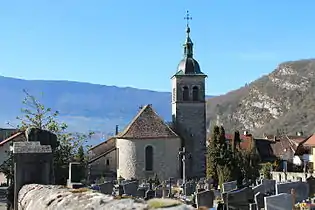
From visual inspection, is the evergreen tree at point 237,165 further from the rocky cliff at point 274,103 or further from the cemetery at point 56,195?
the rocky cliff at point 274,103

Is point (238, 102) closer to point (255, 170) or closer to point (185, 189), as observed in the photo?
point (255, 170)

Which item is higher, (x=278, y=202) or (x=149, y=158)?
(x=149, y=158)

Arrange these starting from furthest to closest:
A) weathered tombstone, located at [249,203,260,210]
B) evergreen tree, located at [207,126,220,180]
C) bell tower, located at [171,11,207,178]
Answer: bell tower, located at [171,11,207,178] → evergreen tree, located at [207,126,220,180] → weathered tombstone, located at [249,203,260,210]

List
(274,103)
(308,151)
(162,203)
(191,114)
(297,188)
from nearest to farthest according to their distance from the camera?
(162,203), (297,188), (191,114), (308,151), (274,103)

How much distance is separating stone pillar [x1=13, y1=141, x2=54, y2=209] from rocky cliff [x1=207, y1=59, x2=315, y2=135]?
13491 centimetres

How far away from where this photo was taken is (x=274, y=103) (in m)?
168

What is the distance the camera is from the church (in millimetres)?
54406

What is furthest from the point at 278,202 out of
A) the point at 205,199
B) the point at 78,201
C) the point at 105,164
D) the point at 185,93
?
the point at 105,164

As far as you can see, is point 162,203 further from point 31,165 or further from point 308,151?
point 308,151

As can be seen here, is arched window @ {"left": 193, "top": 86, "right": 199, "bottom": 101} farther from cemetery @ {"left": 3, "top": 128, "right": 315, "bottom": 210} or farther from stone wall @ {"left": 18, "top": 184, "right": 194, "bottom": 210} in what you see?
stone wall @ {"left": 18, "top": 184, "right": 194, "bottom": 210}

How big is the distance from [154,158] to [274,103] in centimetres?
11989

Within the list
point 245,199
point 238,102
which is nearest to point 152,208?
point 245,199

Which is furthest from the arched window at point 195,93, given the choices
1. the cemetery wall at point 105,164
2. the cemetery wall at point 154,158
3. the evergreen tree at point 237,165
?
the cemetery wall at point 105,164

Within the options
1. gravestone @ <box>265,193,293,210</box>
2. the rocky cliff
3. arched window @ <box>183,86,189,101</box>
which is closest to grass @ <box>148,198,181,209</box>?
gravestone @ <box>265,193,293,210</box>
